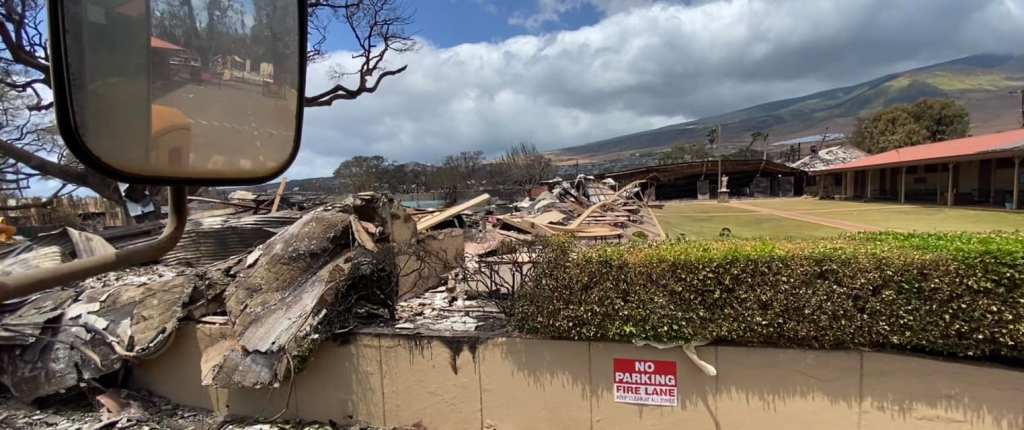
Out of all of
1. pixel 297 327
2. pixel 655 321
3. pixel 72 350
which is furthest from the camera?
pixel 72 350

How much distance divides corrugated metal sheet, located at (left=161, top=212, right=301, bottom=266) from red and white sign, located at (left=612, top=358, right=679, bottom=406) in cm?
590

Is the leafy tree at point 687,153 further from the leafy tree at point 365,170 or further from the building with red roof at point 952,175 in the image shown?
the leafy tree at point 365,170

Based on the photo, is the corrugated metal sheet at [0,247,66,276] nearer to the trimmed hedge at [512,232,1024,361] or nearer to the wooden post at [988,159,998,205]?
the trimmed hedge at [512,232,1024,361]

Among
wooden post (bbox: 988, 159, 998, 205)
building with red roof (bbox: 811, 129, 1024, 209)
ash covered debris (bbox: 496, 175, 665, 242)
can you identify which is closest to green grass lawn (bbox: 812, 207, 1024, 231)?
building with red roof (bbox: 811, 129, 1024, 209)

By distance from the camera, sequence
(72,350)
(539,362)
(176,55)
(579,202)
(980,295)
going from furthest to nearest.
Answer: (579,202) → (72,350) → (539,362) → (980,295) → (176,55)

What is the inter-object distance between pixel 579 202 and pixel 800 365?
1327 cm

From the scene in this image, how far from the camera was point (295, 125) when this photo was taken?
1.27 m

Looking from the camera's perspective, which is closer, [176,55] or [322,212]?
[176,55]

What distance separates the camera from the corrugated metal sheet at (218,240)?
7.42 meters

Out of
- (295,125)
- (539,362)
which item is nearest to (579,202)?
(539,362)

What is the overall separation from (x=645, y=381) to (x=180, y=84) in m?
4.03

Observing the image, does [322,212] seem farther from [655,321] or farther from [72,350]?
[655,321]

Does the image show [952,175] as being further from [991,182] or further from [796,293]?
[796,293]

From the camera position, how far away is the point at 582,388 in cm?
423
